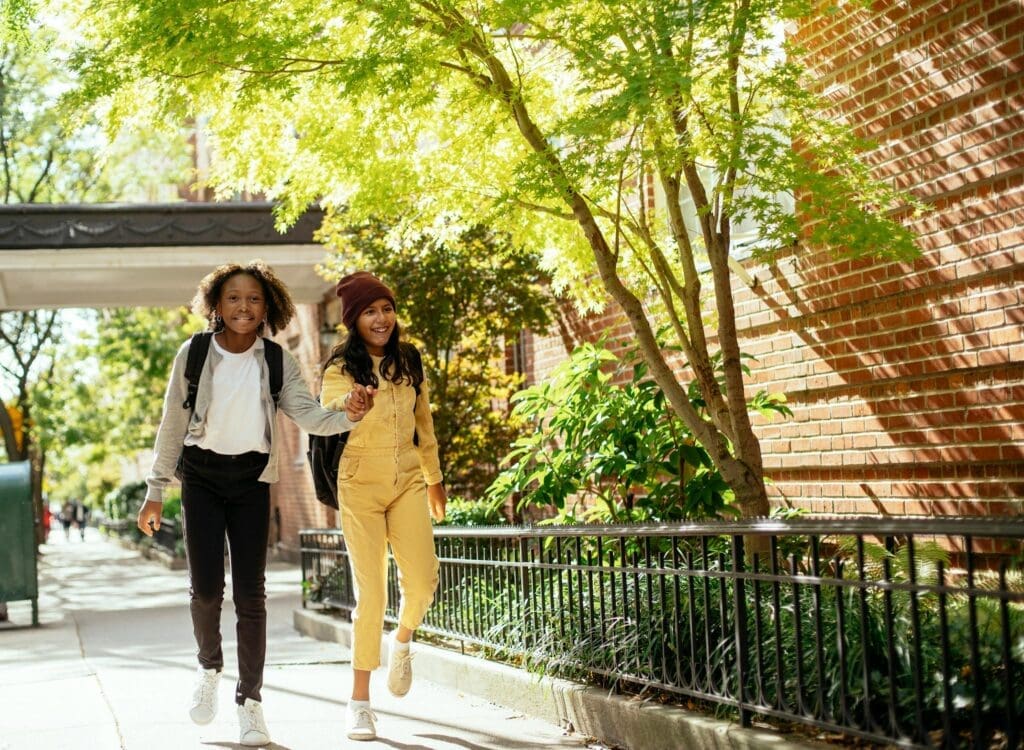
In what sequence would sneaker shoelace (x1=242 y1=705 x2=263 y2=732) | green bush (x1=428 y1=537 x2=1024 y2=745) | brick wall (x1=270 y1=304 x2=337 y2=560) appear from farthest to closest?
brick wall (x1=270 y1=304 x2=337 y2=560) < sneaker shoelace (x1=242 y1=705 x2=263 y2=732) < green bush (x1=428 y1=537 x2=1024 y2=745)

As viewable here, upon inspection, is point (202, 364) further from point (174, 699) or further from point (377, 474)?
point (174, 699)

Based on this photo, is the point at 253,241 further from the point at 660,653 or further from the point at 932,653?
the point at 932,653

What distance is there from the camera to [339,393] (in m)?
5.82

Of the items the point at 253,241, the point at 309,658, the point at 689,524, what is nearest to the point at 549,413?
the point at 309,658

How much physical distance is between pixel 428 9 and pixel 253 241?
11014mm

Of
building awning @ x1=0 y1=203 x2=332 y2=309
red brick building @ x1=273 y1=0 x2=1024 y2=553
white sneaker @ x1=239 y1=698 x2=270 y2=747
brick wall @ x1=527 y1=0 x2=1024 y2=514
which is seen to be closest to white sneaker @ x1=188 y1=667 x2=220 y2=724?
white sneaker @ x1=239 y1=698 x2=270 y2=747

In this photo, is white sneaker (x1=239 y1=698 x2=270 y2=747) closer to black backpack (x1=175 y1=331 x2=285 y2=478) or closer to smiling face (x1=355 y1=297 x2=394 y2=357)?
black backpack (x1=175 y1=331 x2=285 y2=478)

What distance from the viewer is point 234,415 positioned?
569 centimetres

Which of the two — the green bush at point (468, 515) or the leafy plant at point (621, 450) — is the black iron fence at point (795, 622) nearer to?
the leafy plant at point (621, 450)

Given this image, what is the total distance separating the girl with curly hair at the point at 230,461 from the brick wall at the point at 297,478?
16246mm

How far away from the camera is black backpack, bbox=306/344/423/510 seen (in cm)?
594

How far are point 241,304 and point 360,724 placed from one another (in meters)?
1.95

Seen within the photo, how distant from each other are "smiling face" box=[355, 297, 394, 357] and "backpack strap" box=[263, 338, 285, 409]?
1.21ft

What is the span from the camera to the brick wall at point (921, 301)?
6.80m
